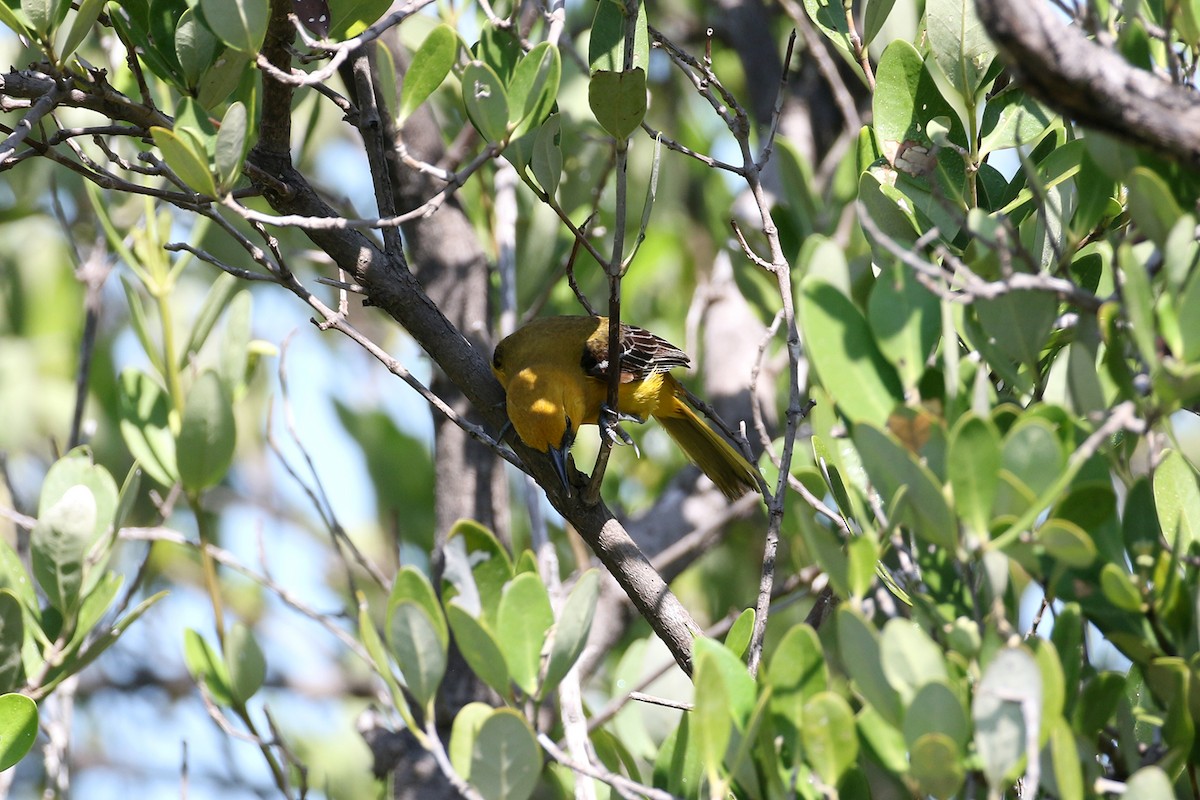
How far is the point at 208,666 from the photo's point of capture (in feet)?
9.05

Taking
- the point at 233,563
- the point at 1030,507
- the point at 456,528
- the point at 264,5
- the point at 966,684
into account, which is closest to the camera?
the point at 1030,507

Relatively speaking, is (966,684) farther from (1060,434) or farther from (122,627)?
(122,627)

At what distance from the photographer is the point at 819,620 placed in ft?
8.54

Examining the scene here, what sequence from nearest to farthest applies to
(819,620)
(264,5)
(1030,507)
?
1. (1030,507)
2. (264,5)
3. (819,620)

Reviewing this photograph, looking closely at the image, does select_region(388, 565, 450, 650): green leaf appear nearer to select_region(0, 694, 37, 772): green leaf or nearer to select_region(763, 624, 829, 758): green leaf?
select_region(763, 624, 829, 758): green leaf

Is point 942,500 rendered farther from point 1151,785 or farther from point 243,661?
point 243,661

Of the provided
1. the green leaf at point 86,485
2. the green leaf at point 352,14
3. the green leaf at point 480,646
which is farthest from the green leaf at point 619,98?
the green leaf at point 86,485

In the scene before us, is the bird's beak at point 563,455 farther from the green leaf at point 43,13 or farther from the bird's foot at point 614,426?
the green leaf at point 43,13

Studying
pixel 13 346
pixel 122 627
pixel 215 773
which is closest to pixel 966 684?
pixel 122 627

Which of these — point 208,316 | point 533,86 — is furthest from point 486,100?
point 208,316

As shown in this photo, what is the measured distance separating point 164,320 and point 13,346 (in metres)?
3.13

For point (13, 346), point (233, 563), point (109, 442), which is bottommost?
point (233, 563)

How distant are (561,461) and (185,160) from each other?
166 centimetres

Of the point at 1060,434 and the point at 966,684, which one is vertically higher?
the point at 1060,434
